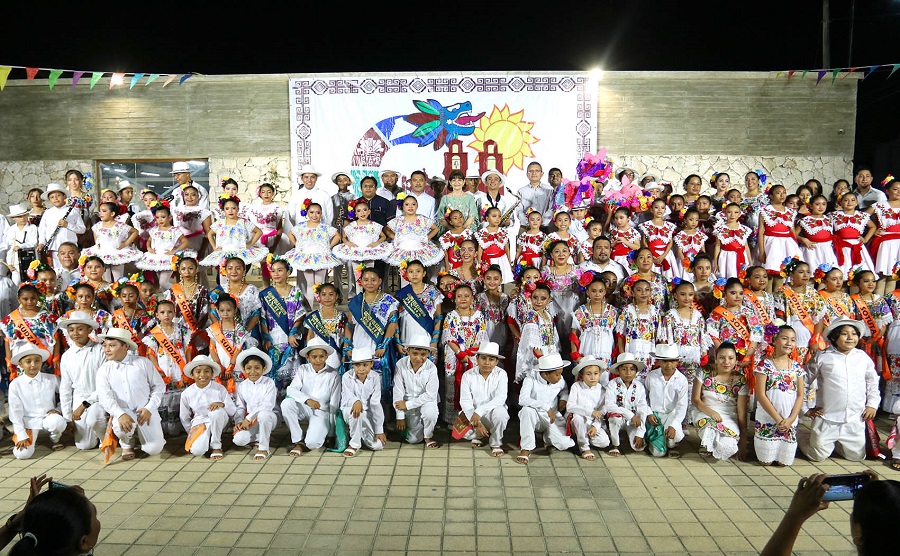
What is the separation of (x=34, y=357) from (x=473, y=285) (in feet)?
13.7

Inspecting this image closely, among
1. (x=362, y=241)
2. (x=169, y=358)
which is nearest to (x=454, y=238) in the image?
(x=362, y=241)

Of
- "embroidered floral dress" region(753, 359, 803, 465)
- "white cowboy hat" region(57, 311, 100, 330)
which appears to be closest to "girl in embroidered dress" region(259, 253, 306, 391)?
"white cowboy hat" region(57, 311, 100, 330)

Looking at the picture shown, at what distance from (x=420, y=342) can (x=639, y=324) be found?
6.94ft

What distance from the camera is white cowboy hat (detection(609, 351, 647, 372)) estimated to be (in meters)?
5.52

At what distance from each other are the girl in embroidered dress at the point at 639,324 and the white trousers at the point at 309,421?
2856mm

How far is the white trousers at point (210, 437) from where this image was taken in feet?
17.2

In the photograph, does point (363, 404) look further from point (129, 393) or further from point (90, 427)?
point (90, 427)

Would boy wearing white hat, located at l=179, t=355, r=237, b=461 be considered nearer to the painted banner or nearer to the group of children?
the group of children

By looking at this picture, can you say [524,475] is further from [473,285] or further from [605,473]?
[473,285]

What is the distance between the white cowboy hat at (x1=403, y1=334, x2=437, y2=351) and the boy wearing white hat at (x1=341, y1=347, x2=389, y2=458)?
1.33 feet

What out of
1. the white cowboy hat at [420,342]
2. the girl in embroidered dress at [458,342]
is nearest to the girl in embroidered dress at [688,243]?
the girl in embroidered dress at [458,342]

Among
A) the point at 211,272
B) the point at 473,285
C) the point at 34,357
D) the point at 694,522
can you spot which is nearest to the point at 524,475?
the point at 694,522

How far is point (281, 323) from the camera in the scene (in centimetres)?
629

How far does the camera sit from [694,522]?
13.2 ft
